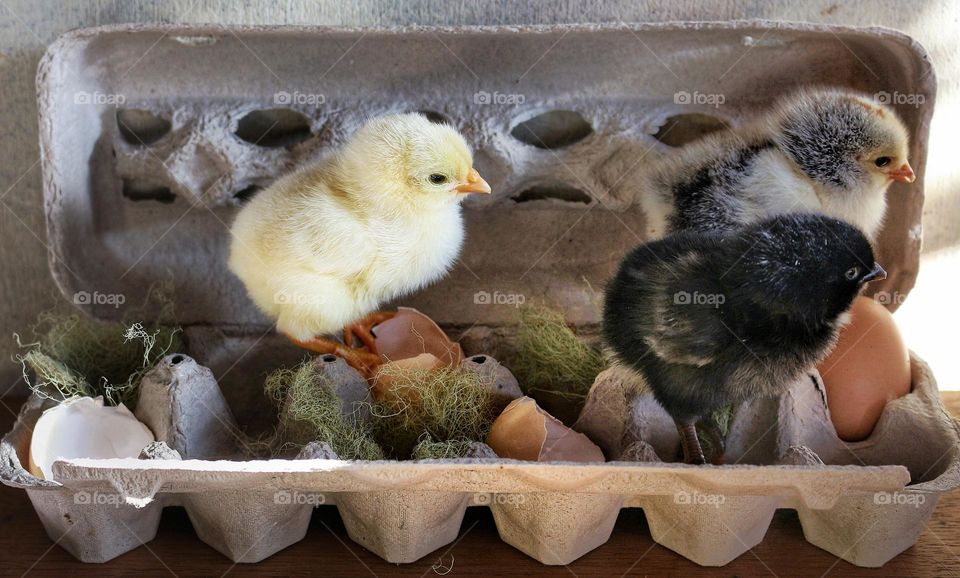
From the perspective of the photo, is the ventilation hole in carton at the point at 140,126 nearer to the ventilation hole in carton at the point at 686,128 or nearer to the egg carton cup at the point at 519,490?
the egg carton cup at the point at 519,490

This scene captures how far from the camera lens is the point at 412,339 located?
1120mm

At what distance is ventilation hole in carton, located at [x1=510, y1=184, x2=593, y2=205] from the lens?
1186 millimetres

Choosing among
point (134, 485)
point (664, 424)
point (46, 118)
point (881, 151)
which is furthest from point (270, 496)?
point (881, 151)

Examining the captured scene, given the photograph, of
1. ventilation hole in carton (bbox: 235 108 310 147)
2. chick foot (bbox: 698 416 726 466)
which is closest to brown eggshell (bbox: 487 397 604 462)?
chick foot (bbox: 698 416 726 466)

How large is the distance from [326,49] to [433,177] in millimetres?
242

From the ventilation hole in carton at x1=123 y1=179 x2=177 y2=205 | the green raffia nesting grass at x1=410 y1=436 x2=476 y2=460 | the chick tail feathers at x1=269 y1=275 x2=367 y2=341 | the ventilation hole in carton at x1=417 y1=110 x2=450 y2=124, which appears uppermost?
the ventilation hole in carton at x1=417 y1=110 x2=450 y2=124

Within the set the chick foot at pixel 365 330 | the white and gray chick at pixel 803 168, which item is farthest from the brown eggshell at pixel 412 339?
the white and gray chick at pixel 803 168

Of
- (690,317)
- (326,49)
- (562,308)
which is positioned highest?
(326,49)

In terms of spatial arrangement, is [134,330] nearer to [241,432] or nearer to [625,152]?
[241,432]

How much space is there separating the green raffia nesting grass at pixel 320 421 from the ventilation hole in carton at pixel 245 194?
0.95ft

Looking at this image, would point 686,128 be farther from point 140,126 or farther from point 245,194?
point 140,126

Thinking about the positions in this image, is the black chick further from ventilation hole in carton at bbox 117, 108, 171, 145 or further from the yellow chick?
ventilation hole in carton at bbox 117, 108, 171, 145

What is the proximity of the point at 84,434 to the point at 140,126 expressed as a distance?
0.43m

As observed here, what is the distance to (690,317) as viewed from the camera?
84 cm
